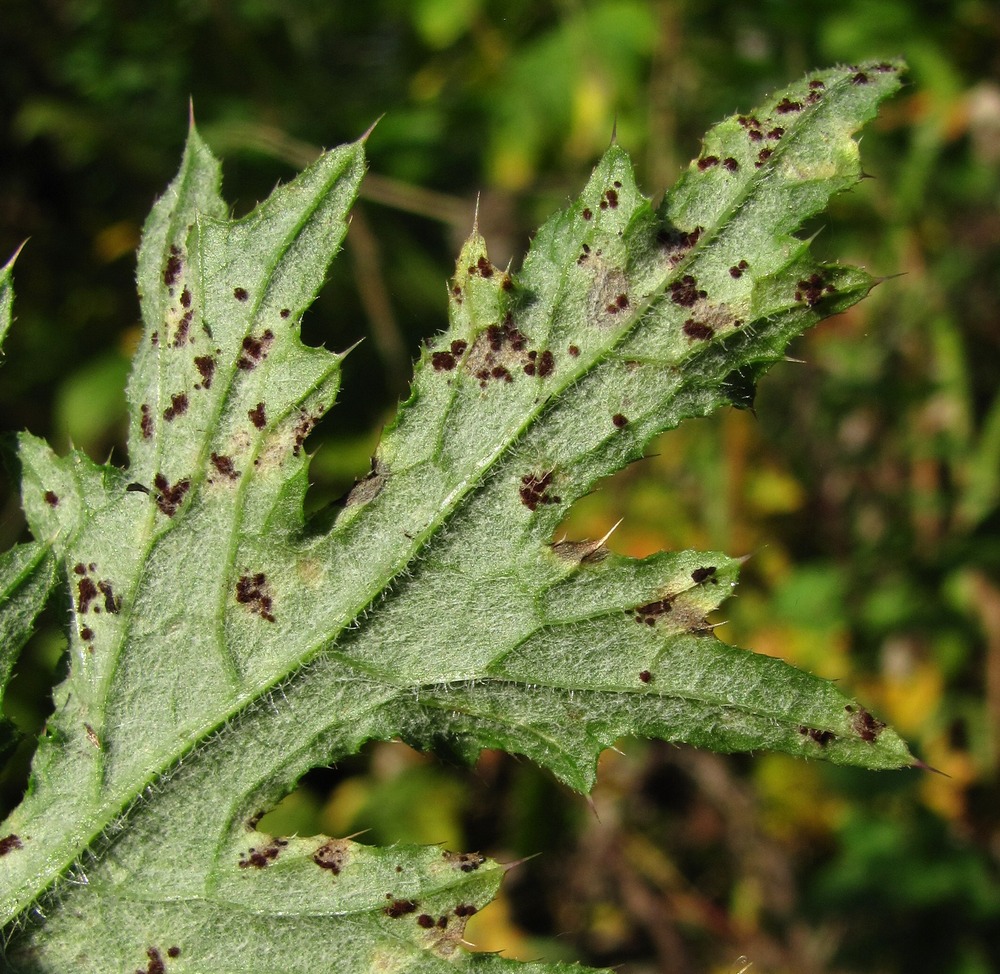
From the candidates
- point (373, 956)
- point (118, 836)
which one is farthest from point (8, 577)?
point (373, 956)

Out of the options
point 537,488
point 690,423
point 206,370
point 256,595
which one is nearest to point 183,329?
point 206,370

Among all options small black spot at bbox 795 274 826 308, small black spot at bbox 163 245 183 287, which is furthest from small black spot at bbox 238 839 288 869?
small black spot at bbox 795 274 826 308

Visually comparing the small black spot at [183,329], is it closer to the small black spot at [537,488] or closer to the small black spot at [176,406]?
the small black spot at [176,406]

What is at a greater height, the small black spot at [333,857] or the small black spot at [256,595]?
the small black spot at [256,595]

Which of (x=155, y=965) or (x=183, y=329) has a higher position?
(x=183, y=329)

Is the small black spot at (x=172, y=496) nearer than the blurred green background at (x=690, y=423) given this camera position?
Yes

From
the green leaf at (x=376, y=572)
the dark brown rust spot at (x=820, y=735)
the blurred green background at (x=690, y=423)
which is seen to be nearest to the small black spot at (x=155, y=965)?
the green leaf at (x=376, y=572)

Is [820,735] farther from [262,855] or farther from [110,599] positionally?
[110,599]
